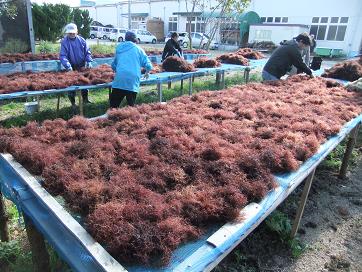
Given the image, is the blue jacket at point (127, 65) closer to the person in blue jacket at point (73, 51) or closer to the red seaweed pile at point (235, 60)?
the person in blue jacket at point (73, 51)

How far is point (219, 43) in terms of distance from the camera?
33000mm

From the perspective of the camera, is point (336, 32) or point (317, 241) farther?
point (336, 32)

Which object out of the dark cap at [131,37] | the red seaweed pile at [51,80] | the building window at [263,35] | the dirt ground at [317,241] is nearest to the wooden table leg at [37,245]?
the dirt ground at [317,241]

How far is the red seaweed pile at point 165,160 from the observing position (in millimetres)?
1886

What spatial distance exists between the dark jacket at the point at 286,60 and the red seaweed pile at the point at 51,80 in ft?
12.0

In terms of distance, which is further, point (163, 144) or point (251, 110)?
point (251, 110)

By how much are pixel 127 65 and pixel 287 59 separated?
3.49 metres

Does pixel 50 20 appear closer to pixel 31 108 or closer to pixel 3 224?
pixel 31 108

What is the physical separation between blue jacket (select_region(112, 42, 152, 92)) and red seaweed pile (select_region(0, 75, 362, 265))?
152 centimetres

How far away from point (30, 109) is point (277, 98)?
5442mm

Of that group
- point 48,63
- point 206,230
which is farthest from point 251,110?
point 48,63

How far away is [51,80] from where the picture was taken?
6.57m

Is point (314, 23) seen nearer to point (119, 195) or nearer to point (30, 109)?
point (30, 109)

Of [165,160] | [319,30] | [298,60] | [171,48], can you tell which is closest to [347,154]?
[298,60]
